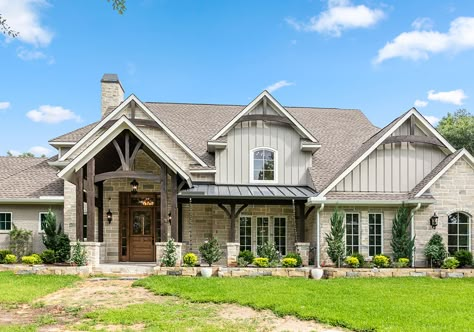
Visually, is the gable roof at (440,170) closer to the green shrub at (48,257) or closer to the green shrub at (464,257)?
the green shrub at (464,257)

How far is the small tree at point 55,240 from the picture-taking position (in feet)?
51.4

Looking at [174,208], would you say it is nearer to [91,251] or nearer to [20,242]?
[91,251]

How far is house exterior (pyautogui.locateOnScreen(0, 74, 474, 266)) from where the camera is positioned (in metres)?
15.7

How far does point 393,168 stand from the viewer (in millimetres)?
16438

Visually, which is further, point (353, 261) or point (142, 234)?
point (142, 234)

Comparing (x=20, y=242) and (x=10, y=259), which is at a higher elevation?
(x=20, y=242)

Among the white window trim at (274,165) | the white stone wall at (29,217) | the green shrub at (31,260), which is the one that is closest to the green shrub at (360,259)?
the white window trim at (274,165)

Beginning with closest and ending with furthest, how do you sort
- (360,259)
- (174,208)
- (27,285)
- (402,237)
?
(27,285) < (174,208) < (360,259) < (402,237)

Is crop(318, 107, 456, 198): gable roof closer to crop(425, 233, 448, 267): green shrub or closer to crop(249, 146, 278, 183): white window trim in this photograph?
crop(249, 146, 278, 183): white window trim

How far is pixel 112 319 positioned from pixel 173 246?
6.10 metres

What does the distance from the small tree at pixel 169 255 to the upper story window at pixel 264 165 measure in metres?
4.83

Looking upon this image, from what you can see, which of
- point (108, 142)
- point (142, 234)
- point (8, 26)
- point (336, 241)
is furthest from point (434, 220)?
point (8, 26)

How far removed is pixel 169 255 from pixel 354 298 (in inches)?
258

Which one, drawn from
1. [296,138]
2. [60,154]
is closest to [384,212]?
[296,138]
